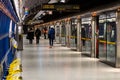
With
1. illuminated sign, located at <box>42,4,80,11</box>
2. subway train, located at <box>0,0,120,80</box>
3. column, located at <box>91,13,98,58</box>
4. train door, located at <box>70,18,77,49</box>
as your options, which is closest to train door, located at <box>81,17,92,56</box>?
subway train, located at <box>0,0,120,80</box>

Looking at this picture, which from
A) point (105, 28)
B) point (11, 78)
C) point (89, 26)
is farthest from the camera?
point (89, 26)

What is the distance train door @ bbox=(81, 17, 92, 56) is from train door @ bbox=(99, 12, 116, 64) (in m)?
2.76

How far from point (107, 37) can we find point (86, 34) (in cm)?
542

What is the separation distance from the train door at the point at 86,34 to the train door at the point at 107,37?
9.06 ft

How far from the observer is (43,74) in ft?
41.2

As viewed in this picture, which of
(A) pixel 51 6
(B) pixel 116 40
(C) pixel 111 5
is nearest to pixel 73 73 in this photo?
(B) pixel 116 40

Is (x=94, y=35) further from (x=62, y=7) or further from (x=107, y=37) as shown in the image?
(x=107, y=37)

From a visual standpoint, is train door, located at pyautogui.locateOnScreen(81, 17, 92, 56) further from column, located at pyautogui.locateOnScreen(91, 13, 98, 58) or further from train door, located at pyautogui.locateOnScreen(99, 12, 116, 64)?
train door, located at pyautogui.locateOnScreen(99, 12, 116, 64)

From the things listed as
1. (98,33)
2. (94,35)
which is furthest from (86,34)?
(98,33)

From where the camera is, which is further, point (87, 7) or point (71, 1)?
point (71, 1)

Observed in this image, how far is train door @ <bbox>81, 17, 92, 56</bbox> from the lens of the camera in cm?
2049

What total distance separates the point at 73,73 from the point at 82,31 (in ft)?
34.5

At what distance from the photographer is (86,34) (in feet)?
71.1

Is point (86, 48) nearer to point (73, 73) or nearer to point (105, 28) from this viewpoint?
point (105, 28)
